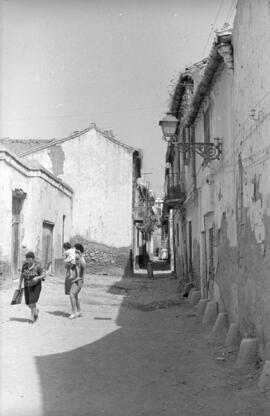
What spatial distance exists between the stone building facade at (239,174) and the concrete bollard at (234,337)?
17 centimetres

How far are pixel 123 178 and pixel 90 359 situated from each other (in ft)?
59.4

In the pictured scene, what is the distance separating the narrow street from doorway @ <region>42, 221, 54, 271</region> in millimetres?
7541

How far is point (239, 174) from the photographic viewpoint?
24.9 feet

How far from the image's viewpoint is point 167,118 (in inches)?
378

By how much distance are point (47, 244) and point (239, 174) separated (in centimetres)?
1255

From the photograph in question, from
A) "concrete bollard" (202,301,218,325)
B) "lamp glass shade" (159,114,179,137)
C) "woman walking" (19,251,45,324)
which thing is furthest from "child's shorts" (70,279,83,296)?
"lamp glass shade" (159,114,179,137)

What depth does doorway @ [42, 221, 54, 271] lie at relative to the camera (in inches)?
724

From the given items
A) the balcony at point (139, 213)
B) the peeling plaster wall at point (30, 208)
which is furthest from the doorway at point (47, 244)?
the balcony at point (139, 213)

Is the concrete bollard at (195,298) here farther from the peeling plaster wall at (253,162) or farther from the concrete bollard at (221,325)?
the peeling plaster wall at (253,162)

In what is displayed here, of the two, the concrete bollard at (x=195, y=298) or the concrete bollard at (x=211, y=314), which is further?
the concrete bollard at (x=195, y=298)

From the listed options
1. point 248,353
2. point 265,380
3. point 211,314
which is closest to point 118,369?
point 248,353

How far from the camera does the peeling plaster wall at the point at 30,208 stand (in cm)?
1420

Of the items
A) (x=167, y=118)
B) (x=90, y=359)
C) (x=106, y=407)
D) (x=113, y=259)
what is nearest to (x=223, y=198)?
(x=167, y=118)

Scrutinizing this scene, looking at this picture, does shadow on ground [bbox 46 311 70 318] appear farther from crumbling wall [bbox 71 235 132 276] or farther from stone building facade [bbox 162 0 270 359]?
crumbling wall [bbox 71 235 132 276]
